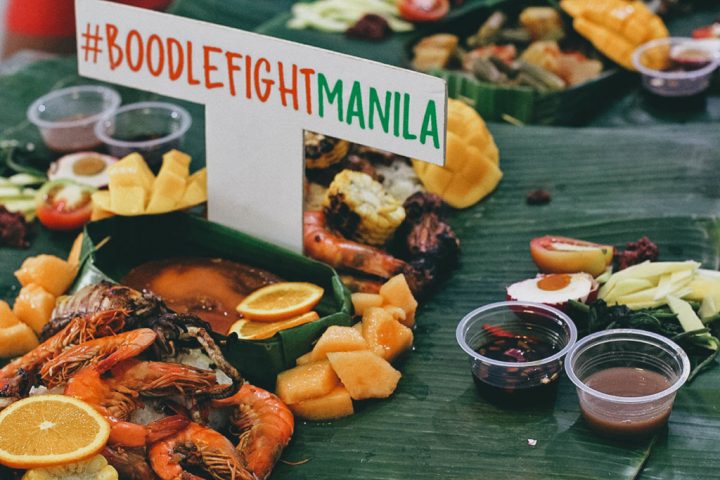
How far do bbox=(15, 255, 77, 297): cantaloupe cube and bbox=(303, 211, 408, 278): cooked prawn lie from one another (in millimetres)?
1089

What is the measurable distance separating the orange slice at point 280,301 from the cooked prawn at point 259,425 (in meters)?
0.38

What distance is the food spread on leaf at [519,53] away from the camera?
19.7ft

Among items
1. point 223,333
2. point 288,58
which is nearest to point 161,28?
point 288,58

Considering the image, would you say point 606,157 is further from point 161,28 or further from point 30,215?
point 30,215

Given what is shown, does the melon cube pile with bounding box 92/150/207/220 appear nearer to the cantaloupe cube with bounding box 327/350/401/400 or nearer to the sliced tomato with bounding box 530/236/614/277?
the cantaloupe cube with bounding box 327/350/401/400

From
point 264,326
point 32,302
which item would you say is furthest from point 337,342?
point 32,302

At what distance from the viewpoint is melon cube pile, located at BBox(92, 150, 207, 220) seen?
4.52 metres

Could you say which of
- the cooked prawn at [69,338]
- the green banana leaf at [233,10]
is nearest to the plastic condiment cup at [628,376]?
the cooked prawn at [69,338]

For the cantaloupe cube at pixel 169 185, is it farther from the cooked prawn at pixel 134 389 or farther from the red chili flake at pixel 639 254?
the red chili flake at pixel 639 254

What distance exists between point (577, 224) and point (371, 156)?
1094mm

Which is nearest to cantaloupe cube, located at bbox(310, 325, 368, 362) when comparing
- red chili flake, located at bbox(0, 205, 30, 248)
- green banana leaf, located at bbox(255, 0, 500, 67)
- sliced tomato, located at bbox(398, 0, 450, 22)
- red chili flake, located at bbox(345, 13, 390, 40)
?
red chili flake, located at bbox(0, 205, 30, 248)

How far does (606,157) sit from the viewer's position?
5.22 meters

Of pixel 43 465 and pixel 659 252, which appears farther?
pixel 659 252

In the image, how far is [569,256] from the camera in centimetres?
432
